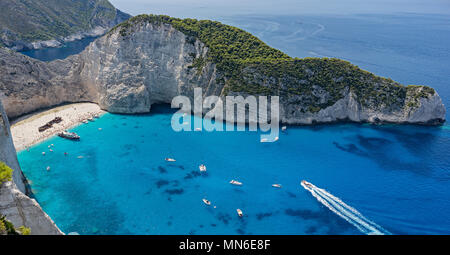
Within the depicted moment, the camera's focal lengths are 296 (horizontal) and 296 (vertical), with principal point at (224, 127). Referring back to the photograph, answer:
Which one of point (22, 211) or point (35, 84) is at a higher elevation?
point (35, 84)

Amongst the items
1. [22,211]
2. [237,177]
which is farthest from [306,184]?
[22,211]

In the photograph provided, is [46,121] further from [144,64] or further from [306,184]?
[306,184]

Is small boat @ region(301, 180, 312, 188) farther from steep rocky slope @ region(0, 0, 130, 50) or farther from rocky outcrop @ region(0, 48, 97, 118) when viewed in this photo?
steep rocky slope @ region(0, 0, 130, 50)

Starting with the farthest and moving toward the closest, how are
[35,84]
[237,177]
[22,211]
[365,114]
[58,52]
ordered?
1. [58,52]
2. [35,84]
3. [365,114]
4. [237,177]
5. [22,211]

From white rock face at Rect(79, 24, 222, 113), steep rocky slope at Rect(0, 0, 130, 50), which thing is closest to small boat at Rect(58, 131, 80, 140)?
white rock face at Rect(79, 24, 222, 113)

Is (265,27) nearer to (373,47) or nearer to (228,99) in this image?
(373,47)

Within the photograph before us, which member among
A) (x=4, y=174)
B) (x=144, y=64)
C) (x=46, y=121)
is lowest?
(x=46, y=121)

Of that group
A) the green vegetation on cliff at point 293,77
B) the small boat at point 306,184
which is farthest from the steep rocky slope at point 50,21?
the small boat at point 306,184
